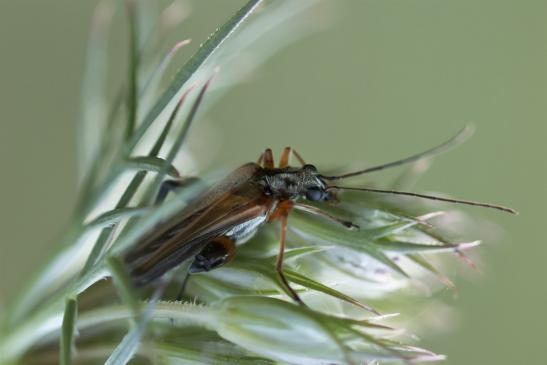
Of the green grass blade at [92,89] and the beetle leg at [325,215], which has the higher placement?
the green grass blade at [92,89]

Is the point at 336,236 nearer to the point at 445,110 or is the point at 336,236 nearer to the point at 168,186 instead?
the point at 168,186

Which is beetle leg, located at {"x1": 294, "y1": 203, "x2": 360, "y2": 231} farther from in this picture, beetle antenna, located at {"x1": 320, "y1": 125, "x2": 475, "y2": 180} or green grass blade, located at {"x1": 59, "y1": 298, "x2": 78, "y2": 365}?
green grass blade, located at {"x1": 59, "y1": 298, "x2": 78, "y2": 365}

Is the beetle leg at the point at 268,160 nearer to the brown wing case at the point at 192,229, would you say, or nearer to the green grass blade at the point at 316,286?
the brown wing case at the point at 192,229

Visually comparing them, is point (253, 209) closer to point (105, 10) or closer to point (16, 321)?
point (16, 321)

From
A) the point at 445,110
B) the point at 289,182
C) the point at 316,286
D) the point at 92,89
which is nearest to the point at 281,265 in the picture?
the point at 316,286

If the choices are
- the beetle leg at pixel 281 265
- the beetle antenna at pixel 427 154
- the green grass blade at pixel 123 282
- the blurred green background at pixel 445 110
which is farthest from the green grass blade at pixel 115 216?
the blurred green background at pixel 445 110

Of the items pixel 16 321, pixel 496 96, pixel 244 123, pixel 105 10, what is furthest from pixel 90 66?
pixel 496 96
